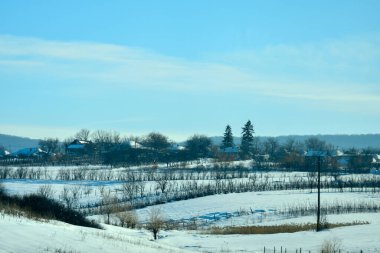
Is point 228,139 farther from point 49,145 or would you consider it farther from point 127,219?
point 127,219

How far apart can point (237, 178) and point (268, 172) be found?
16453 millimetres

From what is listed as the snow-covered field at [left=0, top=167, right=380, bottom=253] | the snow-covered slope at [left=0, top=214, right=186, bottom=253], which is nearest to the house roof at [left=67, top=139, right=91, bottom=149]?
the snow-covered field at [left=0, top=167, right=380, bottom=253]


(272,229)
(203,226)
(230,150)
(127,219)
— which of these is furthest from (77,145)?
(272,229)

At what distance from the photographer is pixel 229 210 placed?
76.4m

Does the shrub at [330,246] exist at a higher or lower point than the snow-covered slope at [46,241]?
lower

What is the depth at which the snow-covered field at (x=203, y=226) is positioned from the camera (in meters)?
25.3

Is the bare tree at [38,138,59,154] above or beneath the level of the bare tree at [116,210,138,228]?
above

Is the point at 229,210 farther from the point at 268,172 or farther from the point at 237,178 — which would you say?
the point at 268,172

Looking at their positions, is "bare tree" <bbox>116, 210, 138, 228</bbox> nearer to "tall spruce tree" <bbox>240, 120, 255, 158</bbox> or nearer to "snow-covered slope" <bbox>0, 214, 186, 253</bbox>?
"snow-covered slope" <bbox>0, 214, 186, 253</bbox>

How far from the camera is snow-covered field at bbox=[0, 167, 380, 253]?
25281 millimetres

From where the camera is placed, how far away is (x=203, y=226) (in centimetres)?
6694

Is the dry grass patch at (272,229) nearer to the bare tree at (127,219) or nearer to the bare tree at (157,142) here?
the bare tree at (127,219)

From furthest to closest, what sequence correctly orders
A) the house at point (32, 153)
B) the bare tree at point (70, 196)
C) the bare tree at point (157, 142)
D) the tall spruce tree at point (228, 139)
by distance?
1. the tall spruce tree at point (228, 139)
2. the house at point (32, 153)
3. the bare tree at point (157, 142)
4. the bare tree at point (70, 196)

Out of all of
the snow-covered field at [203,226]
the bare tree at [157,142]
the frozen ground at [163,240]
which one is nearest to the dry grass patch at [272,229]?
the snow-covered field at [203,226]
